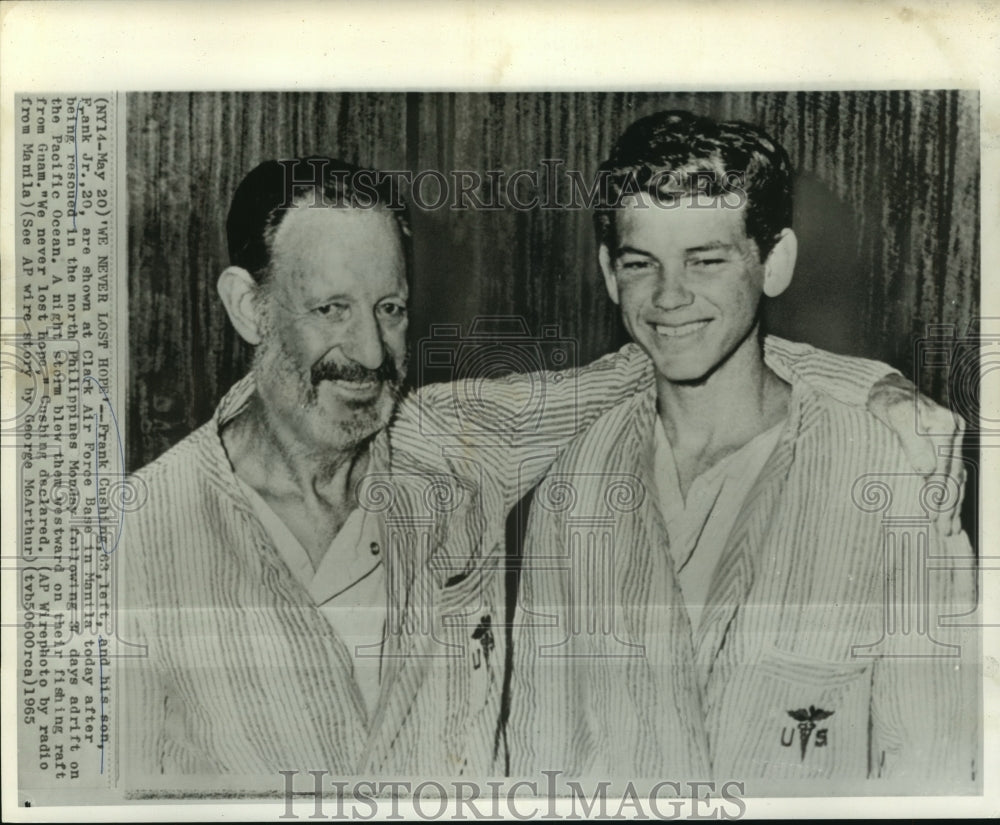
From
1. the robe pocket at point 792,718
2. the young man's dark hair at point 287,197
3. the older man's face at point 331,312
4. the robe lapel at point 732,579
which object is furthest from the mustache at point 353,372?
the robe pocket at point 792,718

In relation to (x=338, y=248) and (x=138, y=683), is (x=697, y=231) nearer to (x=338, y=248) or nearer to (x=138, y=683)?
(x=338, y=248)

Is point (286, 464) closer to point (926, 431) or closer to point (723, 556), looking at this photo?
point (723, 556)

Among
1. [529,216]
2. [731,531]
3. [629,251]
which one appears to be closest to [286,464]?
[529,216]

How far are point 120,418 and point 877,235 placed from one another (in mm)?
1807

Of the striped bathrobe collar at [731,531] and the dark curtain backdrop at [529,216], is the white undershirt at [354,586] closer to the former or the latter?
the dark curtain backdrop at [529,216]

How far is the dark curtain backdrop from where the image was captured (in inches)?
89.4

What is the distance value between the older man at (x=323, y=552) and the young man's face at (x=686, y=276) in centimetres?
26

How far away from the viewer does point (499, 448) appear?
2.28 meters

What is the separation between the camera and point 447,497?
228 centimetres

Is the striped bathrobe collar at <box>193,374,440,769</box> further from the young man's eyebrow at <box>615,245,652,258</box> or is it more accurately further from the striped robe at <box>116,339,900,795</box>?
the young man's eyebrow at <box>615,245,652,258</box>

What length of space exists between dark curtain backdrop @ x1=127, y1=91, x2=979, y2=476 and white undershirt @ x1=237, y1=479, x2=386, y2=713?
1.37 feet

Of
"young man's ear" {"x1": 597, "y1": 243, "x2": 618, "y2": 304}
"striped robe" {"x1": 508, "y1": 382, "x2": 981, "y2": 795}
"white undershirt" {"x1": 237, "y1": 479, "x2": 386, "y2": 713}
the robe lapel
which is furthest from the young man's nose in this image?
"white undershirt" {"x1": 237, "y1": 479, "x2": 386, "y2": 713}

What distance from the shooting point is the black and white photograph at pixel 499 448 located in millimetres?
2270

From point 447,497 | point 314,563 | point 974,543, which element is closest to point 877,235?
point 974,543
